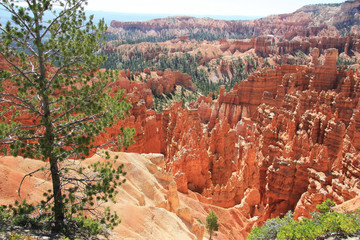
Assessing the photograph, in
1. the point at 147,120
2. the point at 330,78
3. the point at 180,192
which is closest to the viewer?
the point at 180,192

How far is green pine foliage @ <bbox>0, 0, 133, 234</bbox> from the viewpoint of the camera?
27.2ft

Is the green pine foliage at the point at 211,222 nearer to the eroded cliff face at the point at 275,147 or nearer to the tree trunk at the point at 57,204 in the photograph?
the eroded cliff face at the point at 275,147

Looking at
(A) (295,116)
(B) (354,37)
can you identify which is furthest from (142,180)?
(B) (354,37)

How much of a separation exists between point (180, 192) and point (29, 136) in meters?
13.9

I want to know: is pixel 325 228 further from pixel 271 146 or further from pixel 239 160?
pixel 239 160

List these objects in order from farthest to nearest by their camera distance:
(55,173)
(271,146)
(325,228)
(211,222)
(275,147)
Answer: (271,146)
(275,147)
(211,222)
(325,228)
(55,173)

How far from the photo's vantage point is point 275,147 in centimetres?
2533

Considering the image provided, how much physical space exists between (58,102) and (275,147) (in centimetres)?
2051

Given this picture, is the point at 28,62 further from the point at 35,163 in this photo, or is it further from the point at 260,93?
the point at 260,93

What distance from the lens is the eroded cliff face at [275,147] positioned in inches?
784

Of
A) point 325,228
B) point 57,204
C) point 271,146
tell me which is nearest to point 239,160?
point 271,146

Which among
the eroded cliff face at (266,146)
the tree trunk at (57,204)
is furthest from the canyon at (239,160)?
the tree trunk at (57,204)

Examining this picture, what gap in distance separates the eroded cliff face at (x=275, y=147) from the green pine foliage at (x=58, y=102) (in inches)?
487

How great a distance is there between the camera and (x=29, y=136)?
8.82m
